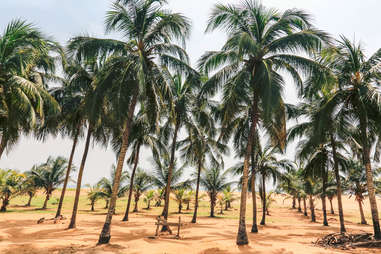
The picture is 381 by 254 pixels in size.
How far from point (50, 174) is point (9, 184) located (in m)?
6.30

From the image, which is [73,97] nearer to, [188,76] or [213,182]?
[188,76]

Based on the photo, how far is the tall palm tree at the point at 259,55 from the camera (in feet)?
34.2

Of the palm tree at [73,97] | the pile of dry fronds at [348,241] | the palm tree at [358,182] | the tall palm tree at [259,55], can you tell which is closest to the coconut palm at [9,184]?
the palm tree at [73,97]

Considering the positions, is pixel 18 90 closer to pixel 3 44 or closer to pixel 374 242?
pixel 3 44

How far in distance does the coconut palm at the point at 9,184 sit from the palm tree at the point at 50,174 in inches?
186

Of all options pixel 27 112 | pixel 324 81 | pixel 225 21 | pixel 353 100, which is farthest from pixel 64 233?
pixel 353 100

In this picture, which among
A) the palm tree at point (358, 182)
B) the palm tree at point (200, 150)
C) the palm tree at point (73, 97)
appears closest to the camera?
the palm tree at point (73, 97)

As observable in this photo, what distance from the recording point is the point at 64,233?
13.0m

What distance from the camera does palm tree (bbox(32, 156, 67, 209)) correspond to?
1218 inches

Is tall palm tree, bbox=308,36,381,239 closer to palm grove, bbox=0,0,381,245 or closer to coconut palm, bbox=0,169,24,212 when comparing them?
palm grove, bbox=0,0,381,245

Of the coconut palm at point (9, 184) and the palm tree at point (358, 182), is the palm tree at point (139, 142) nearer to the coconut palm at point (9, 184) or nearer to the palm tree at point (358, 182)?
the coconut palm at point (9, 184)

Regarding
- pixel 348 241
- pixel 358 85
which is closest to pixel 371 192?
pixel 348 241

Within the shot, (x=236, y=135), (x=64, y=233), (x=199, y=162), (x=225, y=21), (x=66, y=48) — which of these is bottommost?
(x=64, y=233)

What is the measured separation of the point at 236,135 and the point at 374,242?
924cm
